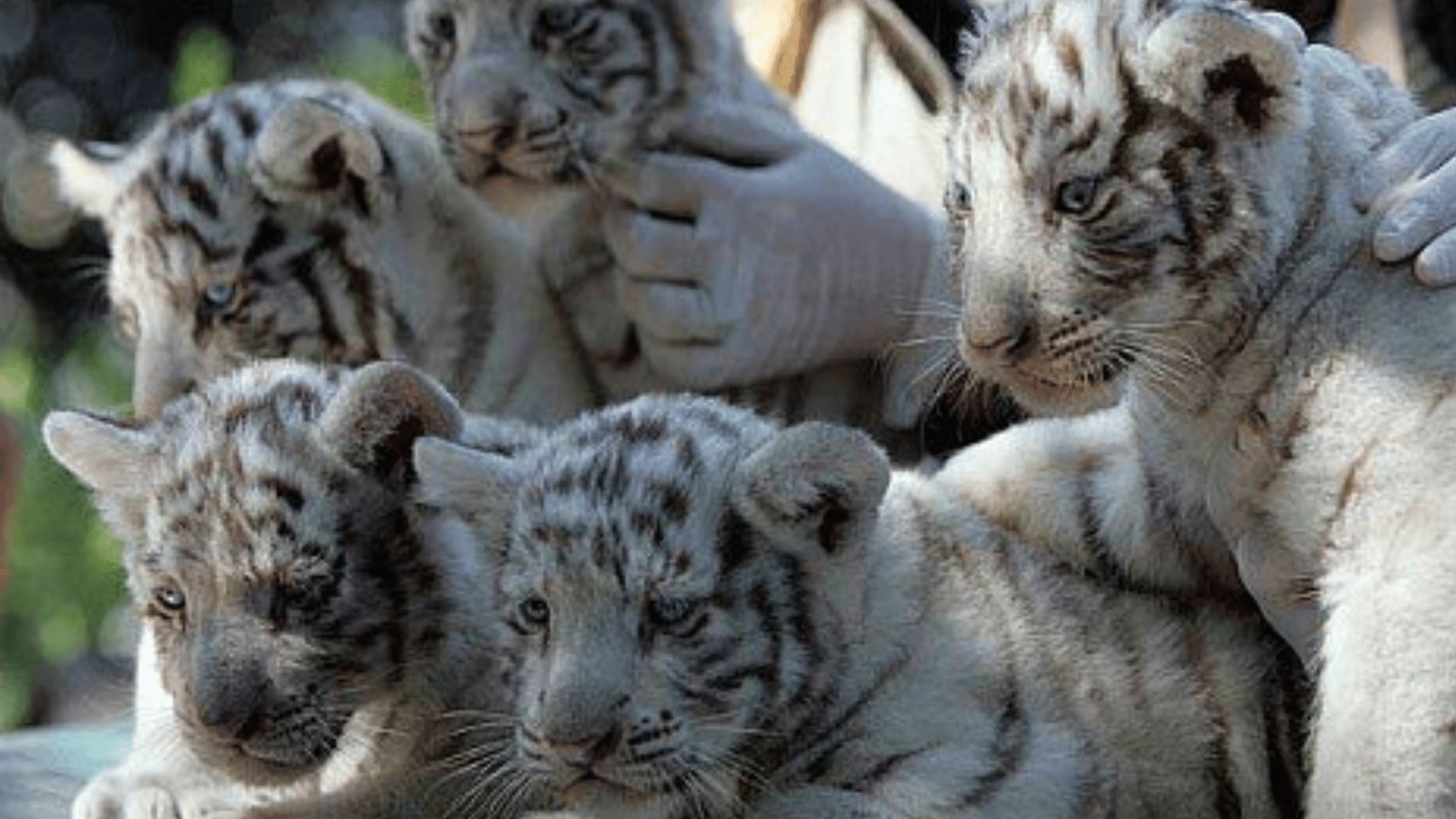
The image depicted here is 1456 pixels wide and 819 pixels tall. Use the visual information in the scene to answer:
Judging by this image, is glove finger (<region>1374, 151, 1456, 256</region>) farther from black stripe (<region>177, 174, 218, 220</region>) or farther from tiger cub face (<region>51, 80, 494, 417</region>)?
black stripe (<region>177, 174, 218, 220</region>)

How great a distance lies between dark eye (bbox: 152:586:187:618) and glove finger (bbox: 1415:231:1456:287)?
130 centimetres

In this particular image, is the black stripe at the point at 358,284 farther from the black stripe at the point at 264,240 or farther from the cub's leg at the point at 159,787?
the cub's leg at the point at 159,787

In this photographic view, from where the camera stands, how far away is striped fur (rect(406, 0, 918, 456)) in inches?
135

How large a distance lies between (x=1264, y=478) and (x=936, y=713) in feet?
1.40

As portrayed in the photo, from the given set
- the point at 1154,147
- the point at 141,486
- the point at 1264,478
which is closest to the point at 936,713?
the point at 1264,478

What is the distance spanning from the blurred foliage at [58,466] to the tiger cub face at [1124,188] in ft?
15.1

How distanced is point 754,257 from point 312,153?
25.1 inches

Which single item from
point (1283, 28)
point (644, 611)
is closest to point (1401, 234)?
point (1283, 28)

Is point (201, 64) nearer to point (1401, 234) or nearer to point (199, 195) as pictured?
point (199, 195)

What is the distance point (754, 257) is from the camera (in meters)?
3.66

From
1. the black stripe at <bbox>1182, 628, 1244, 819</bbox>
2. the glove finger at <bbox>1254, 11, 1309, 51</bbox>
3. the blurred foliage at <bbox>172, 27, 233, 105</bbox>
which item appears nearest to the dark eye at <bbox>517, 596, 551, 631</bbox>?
the black stripe at <bbox>1182, 628, 1244, 819</bbox>

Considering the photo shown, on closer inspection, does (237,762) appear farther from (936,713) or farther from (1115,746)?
(1115,746)

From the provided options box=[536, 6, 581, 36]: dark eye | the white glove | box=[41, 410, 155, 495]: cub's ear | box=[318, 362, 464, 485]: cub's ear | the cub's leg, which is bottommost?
the cub's leg

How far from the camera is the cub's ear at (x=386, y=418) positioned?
2.67 metres
